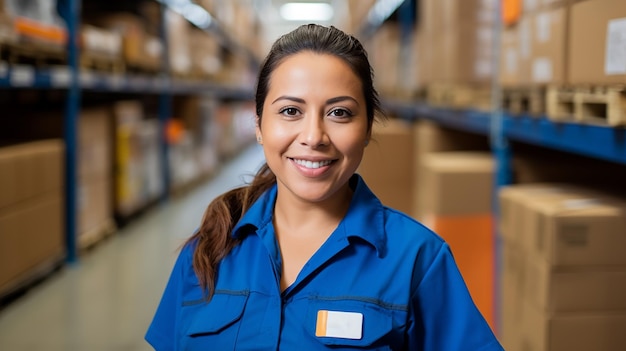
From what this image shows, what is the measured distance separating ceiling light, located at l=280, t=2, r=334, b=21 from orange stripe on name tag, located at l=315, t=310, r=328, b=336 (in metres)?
24.4

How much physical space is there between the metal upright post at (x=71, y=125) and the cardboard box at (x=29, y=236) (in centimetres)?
8

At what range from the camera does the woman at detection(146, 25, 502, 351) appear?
152 cm

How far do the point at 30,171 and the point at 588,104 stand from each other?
324cm

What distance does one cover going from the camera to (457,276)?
5.08 feet

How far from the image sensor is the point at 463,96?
436 cm

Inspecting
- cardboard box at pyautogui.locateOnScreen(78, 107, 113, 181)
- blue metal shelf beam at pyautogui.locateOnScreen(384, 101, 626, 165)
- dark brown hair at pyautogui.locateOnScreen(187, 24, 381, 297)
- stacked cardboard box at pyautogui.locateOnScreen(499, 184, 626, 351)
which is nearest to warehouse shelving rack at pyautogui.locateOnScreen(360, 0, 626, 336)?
blue metal shelf beam at pyautogui.locateOnScreen(384, 101, 626, 165)

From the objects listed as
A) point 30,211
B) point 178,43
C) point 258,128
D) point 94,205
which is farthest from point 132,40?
point 258,128

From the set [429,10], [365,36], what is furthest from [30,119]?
[365,36]

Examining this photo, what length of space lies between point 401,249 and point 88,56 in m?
4.60

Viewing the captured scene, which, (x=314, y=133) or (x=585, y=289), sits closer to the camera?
(x=314, y=133)

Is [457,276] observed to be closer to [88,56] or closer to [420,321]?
[420,321]

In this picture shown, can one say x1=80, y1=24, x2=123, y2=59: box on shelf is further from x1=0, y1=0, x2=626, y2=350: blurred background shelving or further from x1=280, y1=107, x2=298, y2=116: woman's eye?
x1=280, y1=107, x2=298, y2=116: woman's eye

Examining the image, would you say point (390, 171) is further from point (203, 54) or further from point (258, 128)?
point (203, 54)

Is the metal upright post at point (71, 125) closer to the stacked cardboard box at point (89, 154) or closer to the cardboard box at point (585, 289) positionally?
the stacked cardboard box at point (89, 154)
